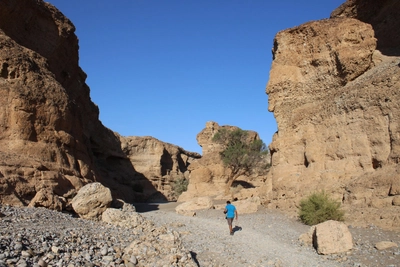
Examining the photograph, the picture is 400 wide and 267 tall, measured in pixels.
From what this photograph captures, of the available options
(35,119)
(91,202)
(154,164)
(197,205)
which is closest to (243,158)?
(197,205)

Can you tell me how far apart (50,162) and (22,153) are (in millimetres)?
1229

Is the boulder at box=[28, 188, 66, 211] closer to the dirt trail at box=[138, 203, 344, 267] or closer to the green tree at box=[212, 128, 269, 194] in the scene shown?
the dirt trail at box=[138, 203, 344, 267]

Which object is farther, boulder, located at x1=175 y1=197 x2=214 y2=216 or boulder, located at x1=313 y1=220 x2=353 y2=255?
boulder, located at x1=175 y1=197 x2=214 y2=216

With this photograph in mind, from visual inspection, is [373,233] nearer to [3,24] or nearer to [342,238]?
[342,238]

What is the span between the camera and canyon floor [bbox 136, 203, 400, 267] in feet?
29.0

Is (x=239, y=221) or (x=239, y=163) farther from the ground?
(x=239, y=163)

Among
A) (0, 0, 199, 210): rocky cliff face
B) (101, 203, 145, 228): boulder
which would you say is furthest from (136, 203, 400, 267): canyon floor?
(0, 0, 199, 210): rocky cliff face

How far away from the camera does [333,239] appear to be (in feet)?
32.0

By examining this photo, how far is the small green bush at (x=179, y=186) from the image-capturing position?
4616 centimetres

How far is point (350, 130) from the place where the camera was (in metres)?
15.3

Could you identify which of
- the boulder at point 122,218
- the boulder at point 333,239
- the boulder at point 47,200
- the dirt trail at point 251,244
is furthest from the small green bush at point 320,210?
the boulder at point 47,200

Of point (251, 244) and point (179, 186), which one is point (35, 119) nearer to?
point (251, 244)

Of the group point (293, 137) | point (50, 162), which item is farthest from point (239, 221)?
point (50, 162)

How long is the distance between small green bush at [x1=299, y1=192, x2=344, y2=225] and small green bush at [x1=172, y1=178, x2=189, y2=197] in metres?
32.2
